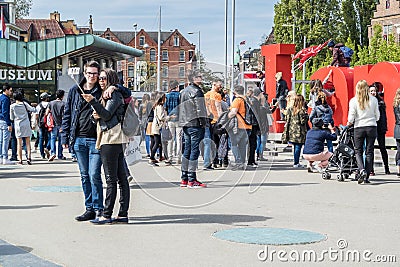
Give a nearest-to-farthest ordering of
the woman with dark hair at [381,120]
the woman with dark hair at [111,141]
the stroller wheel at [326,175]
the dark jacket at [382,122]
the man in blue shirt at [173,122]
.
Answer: the woman with dark hair at [111,141] → the man in blue shirt at [173,122] → the stroller wheel at [326,175] → the woman with dark hair at [381,120] → the dark jacket at [382,122]

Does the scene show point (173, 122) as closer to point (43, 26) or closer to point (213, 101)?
point (213, 101)

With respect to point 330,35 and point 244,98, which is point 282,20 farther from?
point 244,98

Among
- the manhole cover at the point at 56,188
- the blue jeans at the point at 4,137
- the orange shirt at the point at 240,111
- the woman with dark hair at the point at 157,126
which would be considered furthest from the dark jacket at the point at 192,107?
the blue jeans at the point at 4,137

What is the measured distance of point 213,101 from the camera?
15.5 meters

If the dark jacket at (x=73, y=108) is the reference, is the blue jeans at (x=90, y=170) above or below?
below

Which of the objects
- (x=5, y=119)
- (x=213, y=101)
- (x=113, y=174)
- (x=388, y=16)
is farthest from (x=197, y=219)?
(x=388, y=16)

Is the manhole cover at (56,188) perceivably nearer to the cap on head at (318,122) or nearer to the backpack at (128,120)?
the backpack at (128,120)

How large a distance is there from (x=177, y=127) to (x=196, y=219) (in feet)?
24.3

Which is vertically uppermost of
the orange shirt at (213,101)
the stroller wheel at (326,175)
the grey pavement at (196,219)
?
the orange shirt at (213,101)

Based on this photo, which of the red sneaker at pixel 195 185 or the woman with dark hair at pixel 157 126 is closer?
the red sneaker at pixel 195 185

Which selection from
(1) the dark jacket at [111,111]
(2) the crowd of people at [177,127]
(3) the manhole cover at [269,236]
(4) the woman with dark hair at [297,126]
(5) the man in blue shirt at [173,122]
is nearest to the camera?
(3) the manhole cover at [269,236]

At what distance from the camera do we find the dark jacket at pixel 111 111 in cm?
909

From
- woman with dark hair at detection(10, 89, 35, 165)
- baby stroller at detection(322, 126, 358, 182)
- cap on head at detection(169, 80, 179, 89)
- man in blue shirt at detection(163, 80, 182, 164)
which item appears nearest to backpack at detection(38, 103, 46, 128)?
woman with dark hair at detection(10, 89, 35, 165)

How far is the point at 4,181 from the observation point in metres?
14.7
